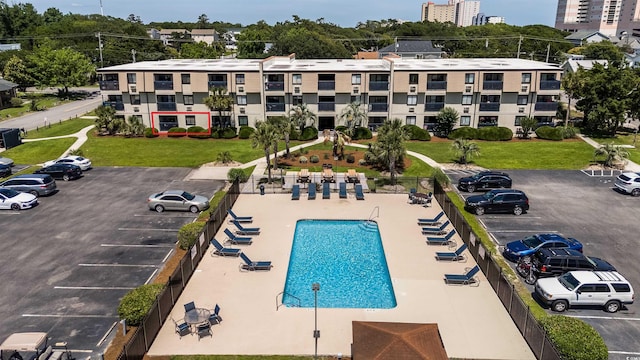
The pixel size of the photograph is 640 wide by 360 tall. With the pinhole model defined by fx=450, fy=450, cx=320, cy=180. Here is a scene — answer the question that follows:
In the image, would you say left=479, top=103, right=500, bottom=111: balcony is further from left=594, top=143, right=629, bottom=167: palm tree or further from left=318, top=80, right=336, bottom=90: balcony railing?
left=318, top=80, right=336, bottom=90: balcony railing

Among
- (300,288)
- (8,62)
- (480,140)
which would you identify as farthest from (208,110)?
(8,62)

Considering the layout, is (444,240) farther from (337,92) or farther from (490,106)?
(490,106)

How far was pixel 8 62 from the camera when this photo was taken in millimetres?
89000

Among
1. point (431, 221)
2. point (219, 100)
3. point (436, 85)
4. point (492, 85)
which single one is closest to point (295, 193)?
point (431, 221)

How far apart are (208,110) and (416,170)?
29.9m

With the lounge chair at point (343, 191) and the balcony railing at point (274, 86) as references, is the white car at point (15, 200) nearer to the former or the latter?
the lounge chair at point (343, 191)

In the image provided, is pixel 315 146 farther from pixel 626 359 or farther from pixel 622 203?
A: pixel 626 359

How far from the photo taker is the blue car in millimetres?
26734

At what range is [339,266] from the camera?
26.9m

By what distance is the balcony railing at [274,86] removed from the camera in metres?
58.2

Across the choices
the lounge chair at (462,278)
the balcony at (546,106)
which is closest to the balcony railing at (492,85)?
the balcony at (546,106)

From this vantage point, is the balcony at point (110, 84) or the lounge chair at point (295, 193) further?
the balcony at point (110, 84)

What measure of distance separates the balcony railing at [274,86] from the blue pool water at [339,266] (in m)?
29.7

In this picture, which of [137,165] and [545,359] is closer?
[545,359]
